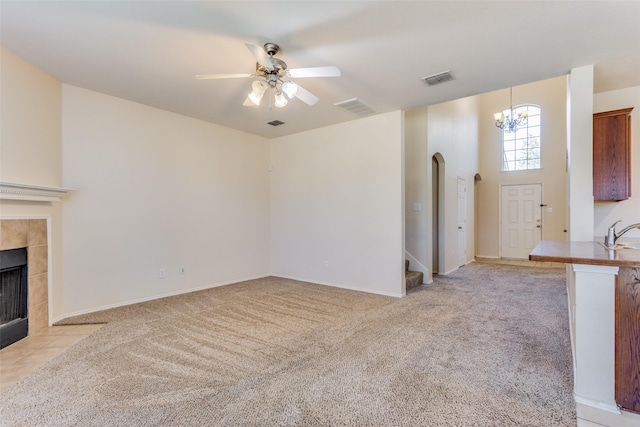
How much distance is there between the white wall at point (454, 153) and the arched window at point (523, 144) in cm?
89

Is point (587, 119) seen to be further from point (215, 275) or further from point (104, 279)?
point (104, 279)

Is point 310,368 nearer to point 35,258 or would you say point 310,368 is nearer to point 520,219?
point 35,258

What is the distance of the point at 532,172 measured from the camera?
7.49 meters

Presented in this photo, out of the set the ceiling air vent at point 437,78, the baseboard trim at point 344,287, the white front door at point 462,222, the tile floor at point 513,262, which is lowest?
the tile floor at point 513,262

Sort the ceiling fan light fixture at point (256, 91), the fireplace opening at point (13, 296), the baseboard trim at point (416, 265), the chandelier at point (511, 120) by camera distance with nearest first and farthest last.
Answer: the ceiling fan light fixture at point (256, 91)
the fireplace opening at point (13, 296)
the baseboard trim at point (416, 265)
the chandelier at point (511, 120)

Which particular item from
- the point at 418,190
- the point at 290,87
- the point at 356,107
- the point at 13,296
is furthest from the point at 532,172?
the point at 13,296

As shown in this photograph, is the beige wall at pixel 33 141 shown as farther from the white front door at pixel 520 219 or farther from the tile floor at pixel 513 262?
the white front door at pixel 520 219

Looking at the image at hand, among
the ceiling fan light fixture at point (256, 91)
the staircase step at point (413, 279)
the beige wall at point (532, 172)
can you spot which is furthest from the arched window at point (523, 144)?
the ceiling fan light fixture at point (256, 91)

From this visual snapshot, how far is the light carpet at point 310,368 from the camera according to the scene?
175 cm

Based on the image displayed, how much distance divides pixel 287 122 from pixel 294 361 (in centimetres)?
363

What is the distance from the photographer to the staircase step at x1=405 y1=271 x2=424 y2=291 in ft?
15.4

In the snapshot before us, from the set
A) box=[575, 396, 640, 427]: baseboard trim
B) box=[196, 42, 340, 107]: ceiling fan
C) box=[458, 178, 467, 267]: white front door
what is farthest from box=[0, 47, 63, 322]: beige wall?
box=[458, 178, 467, 267]: white front door

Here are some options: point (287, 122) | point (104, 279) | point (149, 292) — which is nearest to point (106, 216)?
point (104, 279)

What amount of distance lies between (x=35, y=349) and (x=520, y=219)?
934cm
